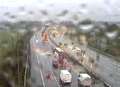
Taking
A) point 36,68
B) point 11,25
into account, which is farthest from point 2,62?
point 36,68

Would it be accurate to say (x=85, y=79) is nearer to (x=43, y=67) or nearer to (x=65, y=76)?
(x=65, y=76)

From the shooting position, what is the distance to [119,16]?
2.24 ft

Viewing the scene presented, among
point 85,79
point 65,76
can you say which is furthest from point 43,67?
point 85,79

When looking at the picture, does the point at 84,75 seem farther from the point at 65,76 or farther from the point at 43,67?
the point at 43,67

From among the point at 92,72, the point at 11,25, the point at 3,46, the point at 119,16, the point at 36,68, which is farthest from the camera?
the point at 36,68

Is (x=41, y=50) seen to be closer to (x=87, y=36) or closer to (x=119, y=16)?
(x=87, y=36)

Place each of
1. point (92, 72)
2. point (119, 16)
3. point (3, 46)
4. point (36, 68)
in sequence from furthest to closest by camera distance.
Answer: point (36, 68) → point (92, 72) → point (3, 46) → point (119, 16)

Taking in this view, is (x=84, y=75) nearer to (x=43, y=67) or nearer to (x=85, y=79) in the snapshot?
(x=85, y=79)

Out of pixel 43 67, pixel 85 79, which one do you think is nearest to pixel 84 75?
pixel 85 79

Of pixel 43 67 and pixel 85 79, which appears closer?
pixel 85 79

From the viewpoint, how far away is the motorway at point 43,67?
1.15 meters

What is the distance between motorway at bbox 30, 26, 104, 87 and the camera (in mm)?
1147

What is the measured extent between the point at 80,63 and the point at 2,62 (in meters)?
0.44

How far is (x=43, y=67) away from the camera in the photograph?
127cm
